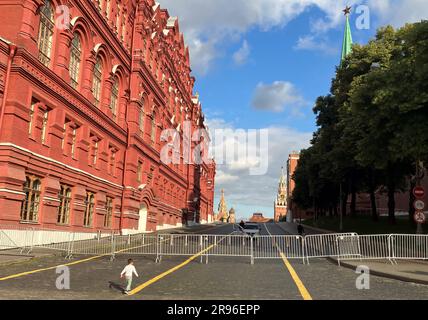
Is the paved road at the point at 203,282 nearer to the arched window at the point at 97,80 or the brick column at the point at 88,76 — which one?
the brick column at the point at 88,76

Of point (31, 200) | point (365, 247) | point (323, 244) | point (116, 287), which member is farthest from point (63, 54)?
point (365, 247)

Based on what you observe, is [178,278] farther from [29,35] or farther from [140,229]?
[140,229]

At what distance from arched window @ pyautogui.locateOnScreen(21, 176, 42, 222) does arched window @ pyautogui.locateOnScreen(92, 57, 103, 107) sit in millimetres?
10347

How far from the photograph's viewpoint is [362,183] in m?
45.7

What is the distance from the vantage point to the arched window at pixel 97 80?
1278 inches

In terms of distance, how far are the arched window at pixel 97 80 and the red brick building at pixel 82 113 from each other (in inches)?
3.0

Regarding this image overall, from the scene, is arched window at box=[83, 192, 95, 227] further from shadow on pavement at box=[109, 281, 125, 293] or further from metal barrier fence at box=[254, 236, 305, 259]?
shadow on pavement at box=[109, 281, 125, 293]

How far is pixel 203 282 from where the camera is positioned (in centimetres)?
1285

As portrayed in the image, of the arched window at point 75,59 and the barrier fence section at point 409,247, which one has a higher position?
the arched window at point 75,59

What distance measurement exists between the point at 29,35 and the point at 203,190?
7836 cm

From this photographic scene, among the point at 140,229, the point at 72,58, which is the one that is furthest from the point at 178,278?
the point at 140,229

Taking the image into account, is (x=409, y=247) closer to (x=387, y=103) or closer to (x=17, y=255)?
(x=387, y=103)

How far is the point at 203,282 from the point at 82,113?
19690 mm

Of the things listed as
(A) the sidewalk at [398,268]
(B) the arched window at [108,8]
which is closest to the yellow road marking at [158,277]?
(A) the sidewalk at [398,268]
